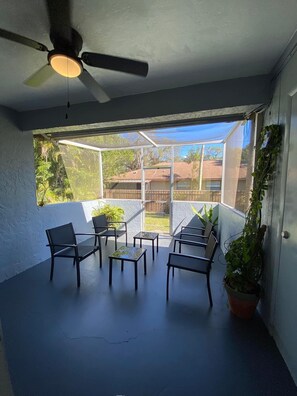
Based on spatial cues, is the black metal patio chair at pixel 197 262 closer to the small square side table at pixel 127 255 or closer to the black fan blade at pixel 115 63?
the small square side table at pixel 127 255

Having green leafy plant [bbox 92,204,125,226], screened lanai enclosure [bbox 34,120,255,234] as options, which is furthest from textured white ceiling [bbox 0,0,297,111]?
green leafy plant [bbox 92,204,125,226]

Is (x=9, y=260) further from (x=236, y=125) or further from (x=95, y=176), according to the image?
(x=236, y=125)

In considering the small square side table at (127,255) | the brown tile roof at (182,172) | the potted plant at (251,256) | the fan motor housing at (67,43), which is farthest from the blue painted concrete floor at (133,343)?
the brown tile roof at (182,172)

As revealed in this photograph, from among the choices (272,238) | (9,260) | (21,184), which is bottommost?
(9,260)

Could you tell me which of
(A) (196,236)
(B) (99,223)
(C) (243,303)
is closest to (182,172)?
(A) (196,236)

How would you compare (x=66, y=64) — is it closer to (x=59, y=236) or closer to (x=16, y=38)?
(x=16, y=38)

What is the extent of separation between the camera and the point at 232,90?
6.38 ft

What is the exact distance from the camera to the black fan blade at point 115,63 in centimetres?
126

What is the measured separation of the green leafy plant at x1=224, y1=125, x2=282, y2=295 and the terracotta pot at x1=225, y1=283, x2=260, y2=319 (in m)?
0.04

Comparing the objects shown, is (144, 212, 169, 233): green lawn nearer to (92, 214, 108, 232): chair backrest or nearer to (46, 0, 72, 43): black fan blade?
(92, 214, 108, 232): chair backrest

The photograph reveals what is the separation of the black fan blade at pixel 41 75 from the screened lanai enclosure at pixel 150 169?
1800mm

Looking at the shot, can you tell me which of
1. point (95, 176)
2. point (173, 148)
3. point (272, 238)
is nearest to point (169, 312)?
point (272, 238)

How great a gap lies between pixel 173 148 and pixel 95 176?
227cm

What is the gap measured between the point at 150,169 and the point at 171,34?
3.58 meters
